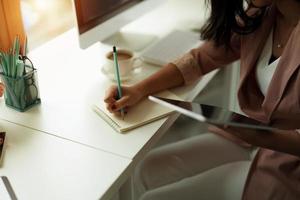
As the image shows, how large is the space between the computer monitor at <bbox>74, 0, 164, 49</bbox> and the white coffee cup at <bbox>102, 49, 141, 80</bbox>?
2.8 inches

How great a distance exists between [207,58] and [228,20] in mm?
133

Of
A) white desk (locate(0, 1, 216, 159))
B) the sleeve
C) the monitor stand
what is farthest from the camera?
the monitor stand

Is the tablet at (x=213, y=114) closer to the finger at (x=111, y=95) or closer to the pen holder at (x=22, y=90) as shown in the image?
the finger at (x=111, y=95)

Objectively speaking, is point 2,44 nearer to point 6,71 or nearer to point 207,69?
point 6,71

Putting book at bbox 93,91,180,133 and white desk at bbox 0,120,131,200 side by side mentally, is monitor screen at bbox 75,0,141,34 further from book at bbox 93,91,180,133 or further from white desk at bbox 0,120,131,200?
white desk at bbox 0,120,131,200

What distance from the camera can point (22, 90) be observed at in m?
1.07

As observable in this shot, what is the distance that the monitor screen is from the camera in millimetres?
1177

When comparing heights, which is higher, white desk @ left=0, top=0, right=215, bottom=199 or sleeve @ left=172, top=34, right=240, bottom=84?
sleeve @ left=172, top=34, right=240, bottom=84

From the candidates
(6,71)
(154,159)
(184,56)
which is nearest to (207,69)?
(184,56)

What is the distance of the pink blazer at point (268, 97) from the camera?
1008 millimetres

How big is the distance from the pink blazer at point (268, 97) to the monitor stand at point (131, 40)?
0.24 meters

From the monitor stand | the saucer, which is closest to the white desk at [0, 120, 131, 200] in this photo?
the saucer

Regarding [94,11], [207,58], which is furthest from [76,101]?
[207,58]

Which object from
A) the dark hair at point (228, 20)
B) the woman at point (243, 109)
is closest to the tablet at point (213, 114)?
the woman at point (243, 109)
